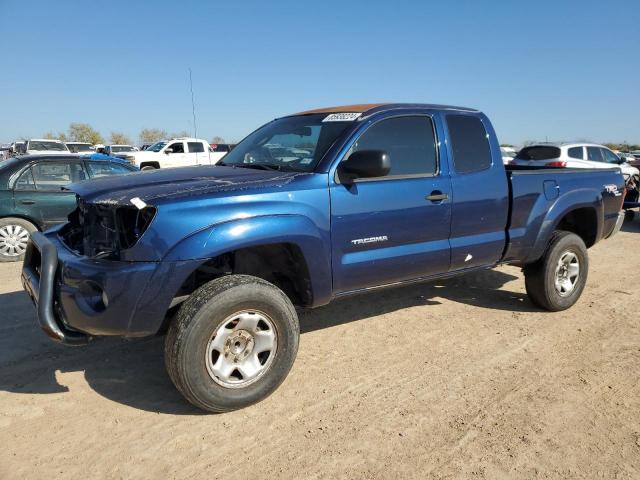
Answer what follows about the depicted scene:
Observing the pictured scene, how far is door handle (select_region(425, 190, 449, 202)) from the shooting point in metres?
3.67

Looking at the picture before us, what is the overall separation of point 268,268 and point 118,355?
4.62 ft

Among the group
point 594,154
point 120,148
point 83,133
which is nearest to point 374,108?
point 594,154

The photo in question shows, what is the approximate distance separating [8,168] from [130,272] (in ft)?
18.4

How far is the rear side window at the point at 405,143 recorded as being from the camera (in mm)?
3596

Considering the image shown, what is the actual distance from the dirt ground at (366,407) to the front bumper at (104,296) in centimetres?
60

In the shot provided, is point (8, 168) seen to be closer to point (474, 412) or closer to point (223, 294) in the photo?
point (223, 294)

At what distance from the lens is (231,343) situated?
2910 millimetres

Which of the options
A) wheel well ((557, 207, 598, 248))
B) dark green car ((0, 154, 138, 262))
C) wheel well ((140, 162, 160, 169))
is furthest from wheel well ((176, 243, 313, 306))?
wheel well ((140, 162, 160, 169))

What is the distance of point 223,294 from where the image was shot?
2.78 m

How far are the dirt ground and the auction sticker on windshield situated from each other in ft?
5.97

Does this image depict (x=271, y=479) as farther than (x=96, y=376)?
No

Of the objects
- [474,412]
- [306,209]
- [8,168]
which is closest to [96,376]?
[306,209]

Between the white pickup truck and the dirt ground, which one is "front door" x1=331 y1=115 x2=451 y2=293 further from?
the white pickup truck

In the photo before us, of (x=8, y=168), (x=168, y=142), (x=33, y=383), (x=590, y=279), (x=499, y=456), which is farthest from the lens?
(x=168, y=142)
